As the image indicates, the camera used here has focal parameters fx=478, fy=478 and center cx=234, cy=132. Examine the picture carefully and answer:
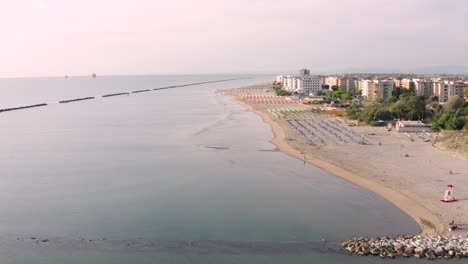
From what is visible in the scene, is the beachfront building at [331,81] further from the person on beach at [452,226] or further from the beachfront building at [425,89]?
the person on beach at [452,226]

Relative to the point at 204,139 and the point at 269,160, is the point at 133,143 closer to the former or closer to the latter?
the point at 204,139

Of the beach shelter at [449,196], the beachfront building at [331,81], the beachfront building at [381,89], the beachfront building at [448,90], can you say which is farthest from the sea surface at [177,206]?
the beachfront building at [331,81]

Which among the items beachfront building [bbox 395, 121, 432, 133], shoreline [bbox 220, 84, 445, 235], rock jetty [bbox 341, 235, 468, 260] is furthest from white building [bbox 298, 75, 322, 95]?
rock jetty [bbox 341, 235, 468, 260]

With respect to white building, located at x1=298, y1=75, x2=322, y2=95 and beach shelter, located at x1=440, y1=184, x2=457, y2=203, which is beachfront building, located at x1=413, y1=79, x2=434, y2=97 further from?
beach shelter, located at x1=440, y1=184, x2=457, y2=203

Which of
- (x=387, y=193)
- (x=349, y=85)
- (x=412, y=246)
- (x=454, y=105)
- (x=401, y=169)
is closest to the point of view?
(x=412, y=246)

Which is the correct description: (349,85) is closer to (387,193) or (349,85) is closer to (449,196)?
(387,193)

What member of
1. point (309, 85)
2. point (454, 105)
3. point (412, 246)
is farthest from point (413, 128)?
point (309, 85)
